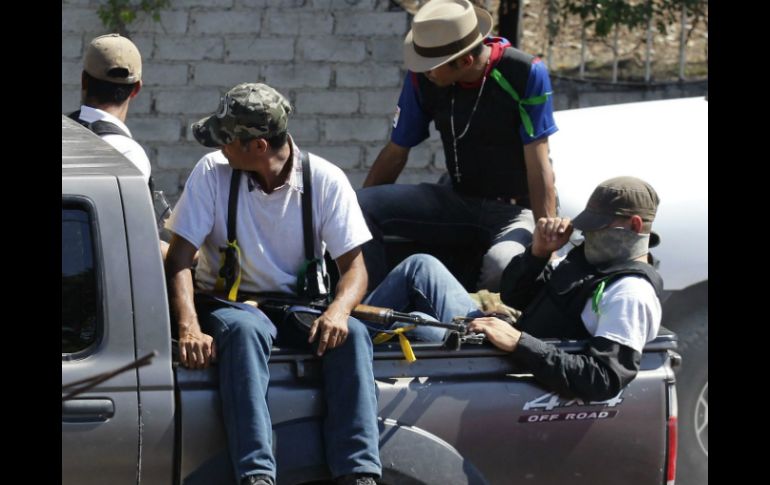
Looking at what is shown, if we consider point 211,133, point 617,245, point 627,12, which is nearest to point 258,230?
point 211,133

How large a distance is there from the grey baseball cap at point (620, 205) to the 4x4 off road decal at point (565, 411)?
66 cm

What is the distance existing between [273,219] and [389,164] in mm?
1639

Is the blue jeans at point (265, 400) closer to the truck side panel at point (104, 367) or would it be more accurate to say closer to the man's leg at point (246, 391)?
the man's leg at point (246, 391)

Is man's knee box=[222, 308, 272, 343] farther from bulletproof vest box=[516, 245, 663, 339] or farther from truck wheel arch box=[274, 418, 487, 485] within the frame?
bulletproof vest box=[516, 245, 663, 339]

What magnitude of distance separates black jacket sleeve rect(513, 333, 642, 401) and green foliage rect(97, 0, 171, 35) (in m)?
5.52

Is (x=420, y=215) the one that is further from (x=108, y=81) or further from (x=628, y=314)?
(x=628, y=314)

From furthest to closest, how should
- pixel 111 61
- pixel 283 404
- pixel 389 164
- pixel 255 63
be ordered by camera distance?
pixel 255 63, pixel 389 164, pixel 111 61, pixel 283 404

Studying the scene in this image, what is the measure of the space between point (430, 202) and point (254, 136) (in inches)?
58.4

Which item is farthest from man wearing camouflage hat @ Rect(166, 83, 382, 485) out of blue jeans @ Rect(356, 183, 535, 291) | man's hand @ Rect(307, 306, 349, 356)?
blue jeans @ Rect(356, 183, 535, 291)

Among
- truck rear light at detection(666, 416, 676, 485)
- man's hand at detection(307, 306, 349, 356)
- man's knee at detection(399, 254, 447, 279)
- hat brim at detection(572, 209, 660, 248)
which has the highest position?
hat brim at detection(572, 209, 660, 248)

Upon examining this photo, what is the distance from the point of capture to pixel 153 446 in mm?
3168

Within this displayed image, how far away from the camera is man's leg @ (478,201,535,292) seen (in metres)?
4.69

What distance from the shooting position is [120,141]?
4496 mm

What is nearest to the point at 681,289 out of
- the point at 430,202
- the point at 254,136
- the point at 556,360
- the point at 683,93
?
the point at 430,202
